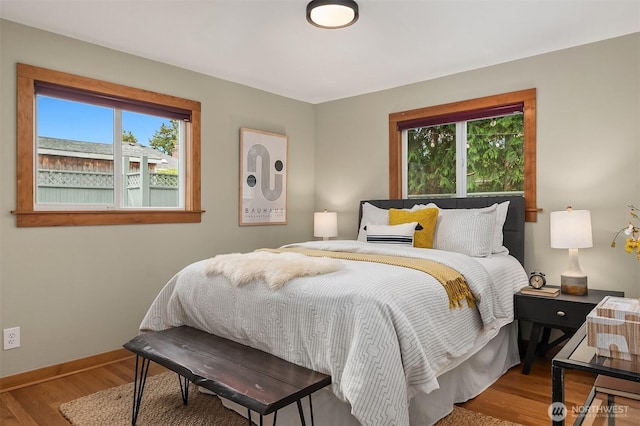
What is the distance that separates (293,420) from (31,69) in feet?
8.94

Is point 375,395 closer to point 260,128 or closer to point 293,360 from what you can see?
point 293,360

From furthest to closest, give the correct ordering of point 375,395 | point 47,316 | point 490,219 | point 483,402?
1. point 490,219
2. point 47,316
3. point 483,402
4. point 375,395

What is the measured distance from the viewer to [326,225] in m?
4.38

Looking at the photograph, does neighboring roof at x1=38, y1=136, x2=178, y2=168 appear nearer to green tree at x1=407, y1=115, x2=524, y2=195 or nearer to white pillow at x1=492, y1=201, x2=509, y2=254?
green tree at x1=407, y1=115, x2=524, y2=195

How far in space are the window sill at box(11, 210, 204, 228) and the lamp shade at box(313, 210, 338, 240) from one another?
A: 3.82 feet

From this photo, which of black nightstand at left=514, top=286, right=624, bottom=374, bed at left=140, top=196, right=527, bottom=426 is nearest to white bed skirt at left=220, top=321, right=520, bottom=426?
bed at left=140, top=196, right=527, bottom=426

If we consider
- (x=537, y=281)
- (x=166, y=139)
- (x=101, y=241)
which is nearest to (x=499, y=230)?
(x=537, y=281)

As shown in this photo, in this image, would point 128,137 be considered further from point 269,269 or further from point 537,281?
point 537,281

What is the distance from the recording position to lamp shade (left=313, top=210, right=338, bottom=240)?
438 cm

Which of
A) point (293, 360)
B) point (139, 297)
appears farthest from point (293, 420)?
point (139, 297)

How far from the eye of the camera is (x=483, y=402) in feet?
8.20

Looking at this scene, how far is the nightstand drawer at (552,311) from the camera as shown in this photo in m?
2.70

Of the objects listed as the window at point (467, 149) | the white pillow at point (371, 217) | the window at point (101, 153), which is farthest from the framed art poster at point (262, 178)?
the window at point (467, 149)

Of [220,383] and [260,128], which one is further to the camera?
[260,128]
